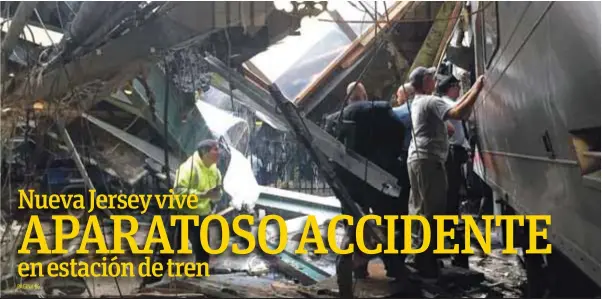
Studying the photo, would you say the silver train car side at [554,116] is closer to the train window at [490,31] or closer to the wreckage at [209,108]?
the train window at [490,31]

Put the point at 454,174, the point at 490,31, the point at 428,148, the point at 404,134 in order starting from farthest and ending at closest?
the point at 454,174, the point at 404,134, the point at 490,31, the point at 428,148

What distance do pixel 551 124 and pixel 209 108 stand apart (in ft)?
10.3

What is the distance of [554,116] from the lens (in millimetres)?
1831

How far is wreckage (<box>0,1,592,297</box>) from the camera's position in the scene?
256cm

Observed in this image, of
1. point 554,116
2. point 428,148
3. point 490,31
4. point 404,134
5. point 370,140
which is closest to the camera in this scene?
point 554,116

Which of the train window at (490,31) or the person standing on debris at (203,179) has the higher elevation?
the train window at (490,31)

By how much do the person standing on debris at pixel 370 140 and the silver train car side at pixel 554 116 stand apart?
705mm

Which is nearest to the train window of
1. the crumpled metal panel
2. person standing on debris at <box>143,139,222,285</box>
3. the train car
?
the train car

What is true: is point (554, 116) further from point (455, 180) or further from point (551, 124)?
point (455, 180)

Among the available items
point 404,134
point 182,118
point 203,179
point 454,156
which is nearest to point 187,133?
point 182,118

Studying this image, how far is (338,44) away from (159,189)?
2626 millimetres

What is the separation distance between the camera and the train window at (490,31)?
9.65ft

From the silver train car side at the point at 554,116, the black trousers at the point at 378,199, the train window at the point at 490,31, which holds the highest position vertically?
the train window at the point at 490,31

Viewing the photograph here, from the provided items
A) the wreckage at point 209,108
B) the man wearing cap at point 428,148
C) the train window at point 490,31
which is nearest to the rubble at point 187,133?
the wreckage at point 209,108
